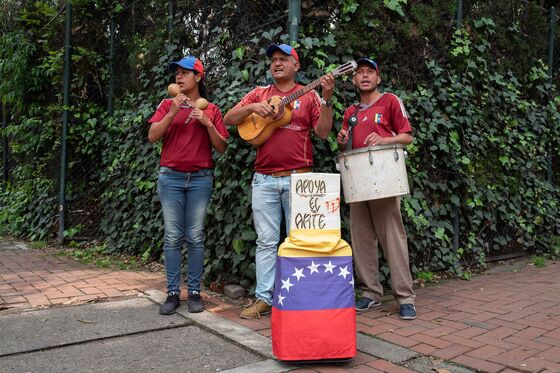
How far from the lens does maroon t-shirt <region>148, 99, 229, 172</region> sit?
4008 millimetres

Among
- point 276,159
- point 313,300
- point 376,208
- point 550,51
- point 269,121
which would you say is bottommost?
point 313,300

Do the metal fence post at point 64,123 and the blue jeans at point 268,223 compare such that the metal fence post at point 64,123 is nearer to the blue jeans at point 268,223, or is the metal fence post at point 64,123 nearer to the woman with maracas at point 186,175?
the woman with maracas at point 186,175

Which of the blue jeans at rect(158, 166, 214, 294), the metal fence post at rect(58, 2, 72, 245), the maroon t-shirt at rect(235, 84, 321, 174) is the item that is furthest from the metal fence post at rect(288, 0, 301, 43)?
the metal fence post at rect(58, 2, 72, 245)

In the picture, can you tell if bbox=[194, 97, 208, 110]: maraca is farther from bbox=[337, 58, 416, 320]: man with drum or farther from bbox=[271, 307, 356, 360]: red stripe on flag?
bbox=[271, 307, 356, 360]: red stripe on flag

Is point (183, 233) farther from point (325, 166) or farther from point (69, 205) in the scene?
point (69, 205)

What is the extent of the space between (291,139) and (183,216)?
1.08 m

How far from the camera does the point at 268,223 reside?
396cm

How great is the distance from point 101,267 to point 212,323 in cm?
268

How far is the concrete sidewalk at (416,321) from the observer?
304 centimetres

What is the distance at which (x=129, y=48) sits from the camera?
720cm

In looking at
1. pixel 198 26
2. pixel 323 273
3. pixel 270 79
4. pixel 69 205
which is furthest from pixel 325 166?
pixel 69 205

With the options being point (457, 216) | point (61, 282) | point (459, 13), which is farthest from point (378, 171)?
point (61, 282)

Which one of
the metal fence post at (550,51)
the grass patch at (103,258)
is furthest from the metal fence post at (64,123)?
the metal fence post at (550,51)

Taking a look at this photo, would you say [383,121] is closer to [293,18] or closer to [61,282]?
[293,18]
